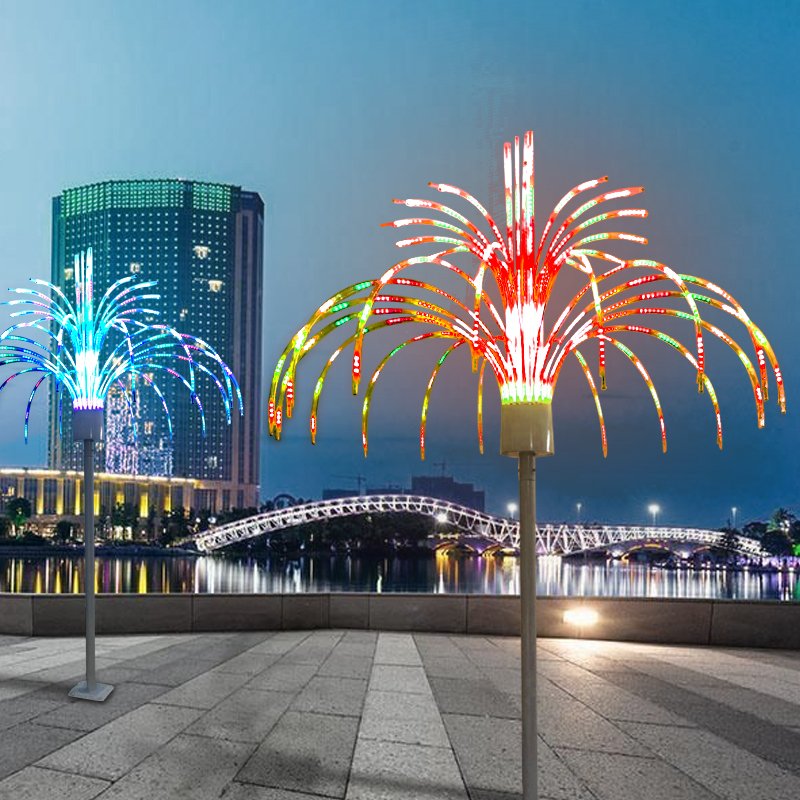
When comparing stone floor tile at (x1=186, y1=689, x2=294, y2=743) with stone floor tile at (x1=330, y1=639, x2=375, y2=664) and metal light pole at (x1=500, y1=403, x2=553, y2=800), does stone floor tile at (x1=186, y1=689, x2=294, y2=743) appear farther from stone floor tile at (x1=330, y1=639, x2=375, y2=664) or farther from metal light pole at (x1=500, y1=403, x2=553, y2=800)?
metal light pole at (x1=500, y1=403, x2=553, y2=800)

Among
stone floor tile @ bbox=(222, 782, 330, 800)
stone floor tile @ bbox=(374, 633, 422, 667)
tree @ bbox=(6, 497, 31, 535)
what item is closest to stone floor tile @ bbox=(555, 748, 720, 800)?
stone floor tile @ bbox=(222, 782, 330, 800)

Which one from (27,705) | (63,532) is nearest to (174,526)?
(63,532)

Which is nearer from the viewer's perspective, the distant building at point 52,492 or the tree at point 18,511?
the tree at point 18,511

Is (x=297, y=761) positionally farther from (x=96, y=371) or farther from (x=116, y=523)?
(x=116, y=523)

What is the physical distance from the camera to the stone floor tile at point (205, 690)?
9.62 metres

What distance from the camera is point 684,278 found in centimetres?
766

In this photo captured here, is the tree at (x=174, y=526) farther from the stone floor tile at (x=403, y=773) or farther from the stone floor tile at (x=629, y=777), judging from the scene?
the stone floor tile at (x=629, y=777)

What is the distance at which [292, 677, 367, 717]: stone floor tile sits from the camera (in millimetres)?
9398

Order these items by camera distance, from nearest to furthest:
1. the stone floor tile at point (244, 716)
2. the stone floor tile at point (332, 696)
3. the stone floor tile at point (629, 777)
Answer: the stone floor tile at point (629, 777) < the stone floor tile at point (244, 716) < the stone floor tile at point (332, 696)

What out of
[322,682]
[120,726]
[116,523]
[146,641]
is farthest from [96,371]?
[116,523]

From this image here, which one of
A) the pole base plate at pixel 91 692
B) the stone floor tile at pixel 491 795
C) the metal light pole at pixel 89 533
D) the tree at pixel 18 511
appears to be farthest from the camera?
the tree at pixel 18 511

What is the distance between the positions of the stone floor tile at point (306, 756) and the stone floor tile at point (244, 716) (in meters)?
0.21

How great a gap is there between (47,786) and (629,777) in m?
5.70

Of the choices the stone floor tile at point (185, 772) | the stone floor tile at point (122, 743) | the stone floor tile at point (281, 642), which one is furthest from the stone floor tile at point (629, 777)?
the stone floor tile at point (281, 642)
